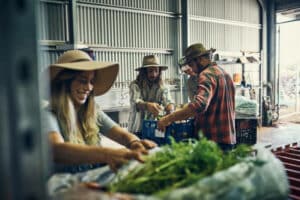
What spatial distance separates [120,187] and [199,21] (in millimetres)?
6538

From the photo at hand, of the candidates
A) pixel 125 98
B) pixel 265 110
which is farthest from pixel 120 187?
pixel 265 110

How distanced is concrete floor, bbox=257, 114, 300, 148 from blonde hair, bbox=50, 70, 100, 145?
15.1ft

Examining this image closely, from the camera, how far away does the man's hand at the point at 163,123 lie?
8.20 feet

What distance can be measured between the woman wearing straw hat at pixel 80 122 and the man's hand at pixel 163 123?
0.76 metres

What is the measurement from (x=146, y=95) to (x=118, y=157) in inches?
93.6

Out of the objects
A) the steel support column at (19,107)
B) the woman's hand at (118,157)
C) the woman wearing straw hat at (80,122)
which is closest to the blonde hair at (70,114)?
the woman wearing straw hat at (80,122)

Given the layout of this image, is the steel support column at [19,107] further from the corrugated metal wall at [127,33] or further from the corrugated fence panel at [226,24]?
the corrugated fence panel at [226,24]

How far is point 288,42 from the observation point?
877 centimetres

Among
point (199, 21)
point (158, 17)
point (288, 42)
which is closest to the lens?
point (158, 17)

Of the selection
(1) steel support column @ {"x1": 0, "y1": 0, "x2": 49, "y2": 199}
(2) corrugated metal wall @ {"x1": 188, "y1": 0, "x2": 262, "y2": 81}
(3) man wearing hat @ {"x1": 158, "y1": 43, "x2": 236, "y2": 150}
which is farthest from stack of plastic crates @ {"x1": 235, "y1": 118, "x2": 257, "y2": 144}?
(1) steel support column @ {"x1": 0, "y1": 0, "x2": 49, "y2": 199}

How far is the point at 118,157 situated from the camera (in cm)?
121

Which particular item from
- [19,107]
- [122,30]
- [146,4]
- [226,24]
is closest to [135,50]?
[122,30]

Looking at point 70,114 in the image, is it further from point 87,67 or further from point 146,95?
point 146,95

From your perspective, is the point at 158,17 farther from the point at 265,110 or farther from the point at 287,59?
the point at 287,59
